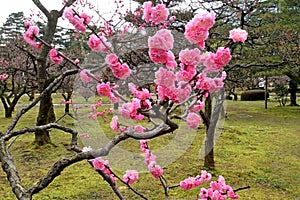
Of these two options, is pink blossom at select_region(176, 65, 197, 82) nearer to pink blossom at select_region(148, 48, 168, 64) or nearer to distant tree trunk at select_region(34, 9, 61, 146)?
pink blossom at select_region(148, 48, 168, 64)

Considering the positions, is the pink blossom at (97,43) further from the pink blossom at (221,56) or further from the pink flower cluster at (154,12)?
the pink blossom at (221,56)

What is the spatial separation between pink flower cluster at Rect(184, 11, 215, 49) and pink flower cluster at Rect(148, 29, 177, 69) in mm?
69

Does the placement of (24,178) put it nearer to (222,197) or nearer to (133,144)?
(133,144)

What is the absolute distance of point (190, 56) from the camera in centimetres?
102

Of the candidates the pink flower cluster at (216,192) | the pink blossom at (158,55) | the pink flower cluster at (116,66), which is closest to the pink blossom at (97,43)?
the pink flower cluster at (116,66)

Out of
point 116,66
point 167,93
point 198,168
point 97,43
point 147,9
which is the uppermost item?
point 147,9

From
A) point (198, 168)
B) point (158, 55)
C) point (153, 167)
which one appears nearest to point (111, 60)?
point (158, 55)

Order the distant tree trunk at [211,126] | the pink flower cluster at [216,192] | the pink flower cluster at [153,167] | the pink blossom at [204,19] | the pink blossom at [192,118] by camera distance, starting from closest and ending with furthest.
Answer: the pink blossom at [204,19], the pink blossom at [192,118], the pink flower cluster at [216,192], the pink flower cluster at [153,167], the distant tree trunk at [211,126]

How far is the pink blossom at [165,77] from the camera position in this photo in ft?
3.45

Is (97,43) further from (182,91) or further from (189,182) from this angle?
(189,182)

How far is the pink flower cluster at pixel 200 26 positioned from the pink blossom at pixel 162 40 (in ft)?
0.22

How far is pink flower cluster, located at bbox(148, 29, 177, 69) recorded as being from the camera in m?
0.94

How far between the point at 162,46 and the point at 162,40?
0.03 metres

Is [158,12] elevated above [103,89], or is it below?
above
